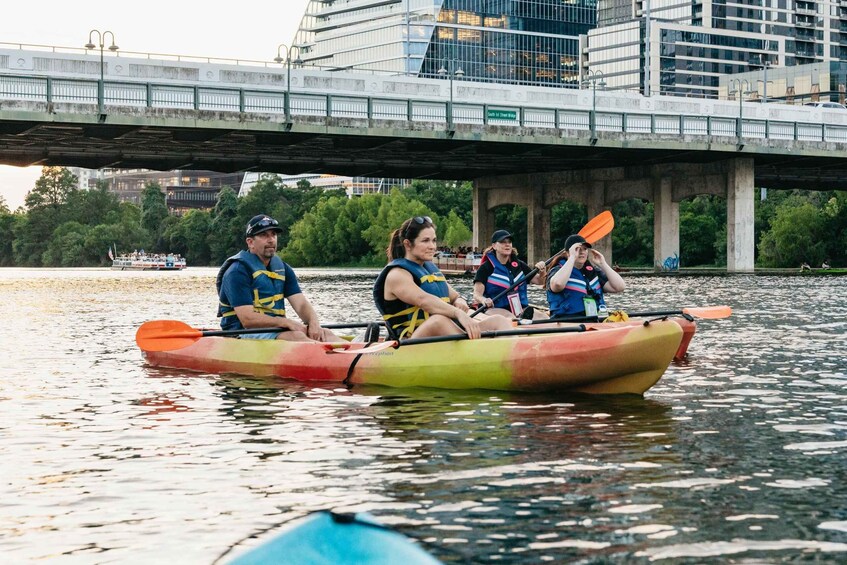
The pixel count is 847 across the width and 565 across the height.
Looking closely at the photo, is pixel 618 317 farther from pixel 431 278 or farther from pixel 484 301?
pixel 431 278

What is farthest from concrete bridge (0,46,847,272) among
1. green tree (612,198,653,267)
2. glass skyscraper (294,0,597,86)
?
glass skyscraper (294,0,597,86)

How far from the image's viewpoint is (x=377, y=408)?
1188 cm

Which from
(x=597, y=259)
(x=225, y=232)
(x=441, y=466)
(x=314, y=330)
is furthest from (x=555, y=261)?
(x=225, y=232)

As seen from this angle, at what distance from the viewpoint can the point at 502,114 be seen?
53.0 m

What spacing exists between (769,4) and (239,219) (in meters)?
83.6

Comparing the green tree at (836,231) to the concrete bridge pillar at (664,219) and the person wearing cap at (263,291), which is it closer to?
the concrete bridge pillar at (664,219)

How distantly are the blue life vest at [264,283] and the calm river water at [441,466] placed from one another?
89 cm

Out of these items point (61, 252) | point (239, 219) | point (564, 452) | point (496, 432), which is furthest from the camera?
point (61, 252)

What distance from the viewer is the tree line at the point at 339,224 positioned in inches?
3396

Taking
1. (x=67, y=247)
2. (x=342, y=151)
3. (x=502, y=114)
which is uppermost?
(x=502, y=114)

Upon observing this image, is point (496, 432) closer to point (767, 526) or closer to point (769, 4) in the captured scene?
point (767, 526)

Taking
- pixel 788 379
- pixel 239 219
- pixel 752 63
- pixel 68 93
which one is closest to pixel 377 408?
pixel 788 379

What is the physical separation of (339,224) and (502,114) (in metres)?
71.5

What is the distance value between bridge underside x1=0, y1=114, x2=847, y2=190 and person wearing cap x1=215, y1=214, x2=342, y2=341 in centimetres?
3032
